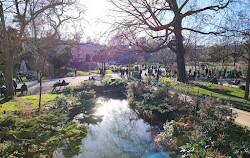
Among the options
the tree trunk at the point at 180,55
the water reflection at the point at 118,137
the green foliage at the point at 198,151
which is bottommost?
the water reflection at the point at 118,137

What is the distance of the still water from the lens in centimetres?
689

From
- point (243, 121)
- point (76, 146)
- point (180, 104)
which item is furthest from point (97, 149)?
point (243, 121)

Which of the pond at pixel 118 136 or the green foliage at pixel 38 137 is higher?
the green foliage at pixel 38 137

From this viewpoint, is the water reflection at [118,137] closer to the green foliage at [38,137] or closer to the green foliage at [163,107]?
the green foliage at [163,107]

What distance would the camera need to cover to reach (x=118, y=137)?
8430 mm

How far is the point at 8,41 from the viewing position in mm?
11969

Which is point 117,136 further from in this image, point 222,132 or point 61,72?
point 61,72

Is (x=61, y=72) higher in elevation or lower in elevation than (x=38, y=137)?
higher

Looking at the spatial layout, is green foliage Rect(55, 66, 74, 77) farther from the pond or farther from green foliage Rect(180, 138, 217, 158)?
green foliage Rect(180, 138, 217, 158)

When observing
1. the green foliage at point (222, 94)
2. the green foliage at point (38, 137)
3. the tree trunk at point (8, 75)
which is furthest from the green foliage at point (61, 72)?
the green foliage at point (38, 137)

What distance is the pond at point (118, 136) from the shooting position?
6.86m

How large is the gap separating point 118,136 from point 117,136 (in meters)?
0.05

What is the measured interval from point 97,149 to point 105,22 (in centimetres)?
583

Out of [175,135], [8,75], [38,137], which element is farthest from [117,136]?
[8,75]
